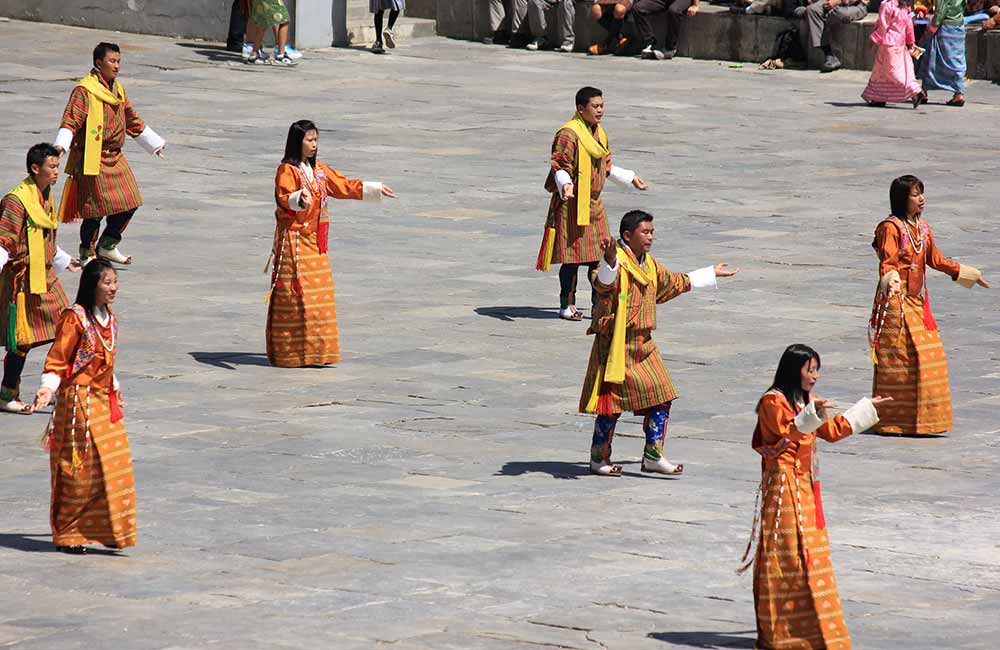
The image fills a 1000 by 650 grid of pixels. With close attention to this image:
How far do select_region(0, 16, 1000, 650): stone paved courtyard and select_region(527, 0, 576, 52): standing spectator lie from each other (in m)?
4.36

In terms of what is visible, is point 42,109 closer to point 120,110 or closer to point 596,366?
point 120,110

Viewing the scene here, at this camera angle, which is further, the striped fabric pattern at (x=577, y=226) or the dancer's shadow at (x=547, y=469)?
the striped fabric pattern at (x=577, y=226)

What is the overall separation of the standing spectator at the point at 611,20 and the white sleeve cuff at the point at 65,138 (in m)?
13.7

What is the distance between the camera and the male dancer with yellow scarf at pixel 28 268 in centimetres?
1134

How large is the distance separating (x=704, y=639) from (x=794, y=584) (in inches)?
16.1

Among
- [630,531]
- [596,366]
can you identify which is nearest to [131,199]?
[596,366]

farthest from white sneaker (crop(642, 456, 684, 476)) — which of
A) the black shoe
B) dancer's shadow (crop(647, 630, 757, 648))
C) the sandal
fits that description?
the black shoe

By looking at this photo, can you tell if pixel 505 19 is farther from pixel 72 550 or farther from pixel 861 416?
pixel 861 416

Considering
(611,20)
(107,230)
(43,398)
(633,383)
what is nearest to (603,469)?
(633,383)

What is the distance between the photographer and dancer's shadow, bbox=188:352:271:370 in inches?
509

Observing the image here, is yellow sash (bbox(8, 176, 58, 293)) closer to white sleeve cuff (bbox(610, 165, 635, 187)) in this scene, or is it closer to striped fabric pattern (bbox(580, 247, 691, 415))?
striped fabric pattern (bbox(580, 247, 691, 415))

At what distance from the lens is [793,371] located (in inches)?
311

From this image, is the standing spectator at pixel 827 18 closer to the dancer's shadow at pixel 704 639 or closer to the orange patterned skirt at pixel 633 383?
the orange patterned skirt at pixel 633 383

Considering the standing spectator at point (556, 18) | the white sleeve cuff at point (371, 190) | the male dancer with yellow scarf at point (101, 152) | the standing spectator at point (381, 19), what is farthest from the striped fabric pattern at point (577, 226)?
the standing spectator at point (556, 18)
